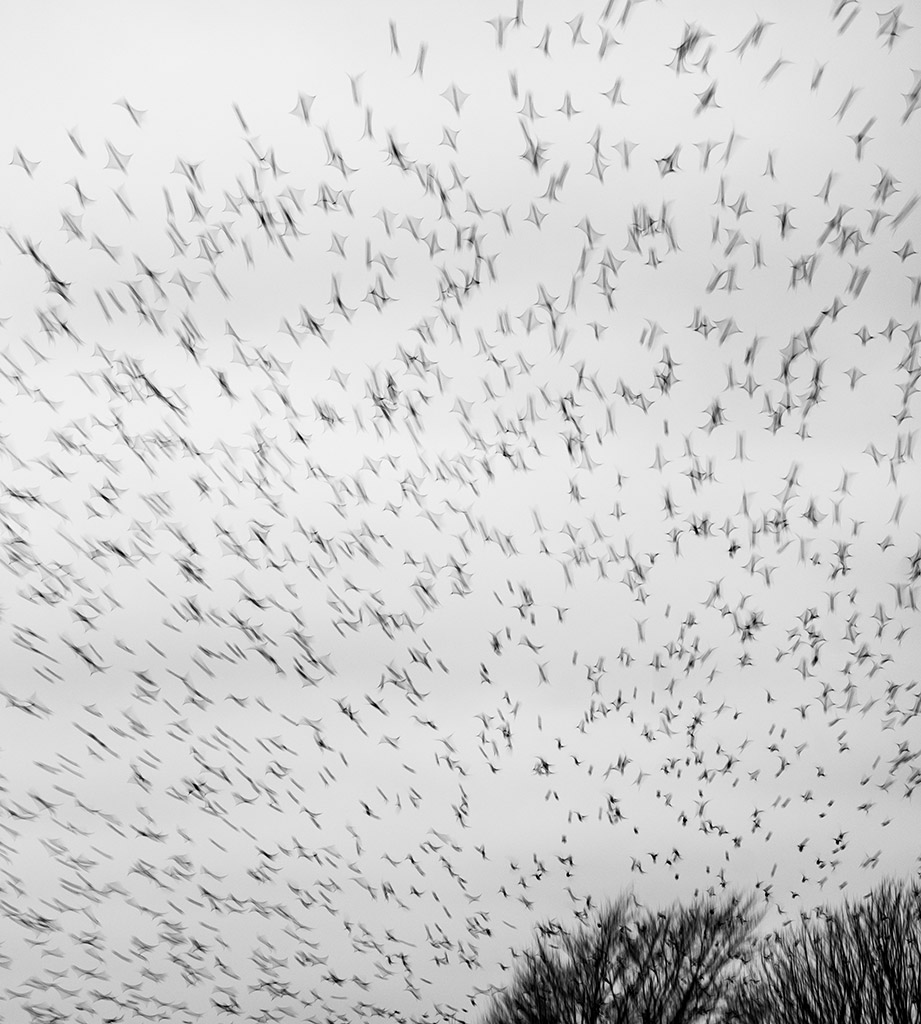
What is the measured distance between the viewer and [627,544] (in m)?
12.2

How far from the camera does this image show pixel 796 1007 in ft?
69.3

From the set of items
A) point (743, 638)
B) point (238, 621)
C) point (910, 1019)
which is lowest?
point (910, 1019)

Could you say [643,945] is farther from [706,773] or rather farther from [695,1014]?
[706,773]

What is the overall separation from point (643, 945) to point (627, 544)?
1944cm

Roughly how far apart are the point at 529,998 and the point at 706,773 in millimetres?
17753

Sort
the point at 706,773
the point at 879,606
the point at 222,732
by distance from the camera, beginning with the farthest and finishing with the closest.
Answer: the point at 222,732
the point at 706,773
the point at 879,606

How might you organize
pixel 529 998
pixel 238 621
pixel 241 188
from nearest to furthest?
1. pixel 241 188
2. pixel 238 621
3. pixel 529 998

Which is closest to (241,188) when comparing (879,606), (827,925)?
(879,606)

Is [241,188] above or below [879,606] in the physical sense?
above

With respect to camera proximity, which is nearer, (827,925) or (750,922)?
(827,925)

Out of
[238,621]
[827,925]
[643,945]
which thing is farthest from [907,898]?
[238,621]

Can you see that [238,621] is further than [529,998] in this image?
No

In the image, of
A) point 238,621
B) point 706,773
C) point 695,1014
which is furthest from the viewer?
point 695,1014

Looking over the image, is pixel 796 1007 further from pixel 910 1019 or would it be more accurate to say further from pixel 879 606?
pixel 879 606
